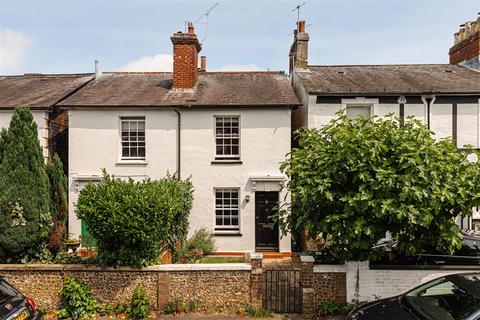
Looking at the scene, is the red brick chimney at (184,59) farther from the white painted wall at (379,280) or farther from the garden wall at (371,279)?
the white painted wall at (379,280)

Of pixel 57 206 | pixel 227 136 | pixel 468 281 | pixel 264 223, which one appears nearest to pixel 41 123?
pixel 57 206

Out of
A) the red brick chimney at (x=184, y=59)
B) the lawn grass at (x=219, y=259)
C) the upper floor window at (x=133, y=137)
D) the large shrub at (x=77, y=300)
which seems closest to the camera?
the large shrub at (x=77, y=300)

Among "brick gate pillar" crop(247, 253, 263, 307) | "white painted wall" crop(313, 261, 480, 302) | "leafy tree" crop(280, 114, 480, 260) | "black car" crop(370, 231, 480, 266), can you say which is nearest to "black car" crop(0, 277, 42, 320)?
"brick gate pillar" crop(247, 253, 263, 307)

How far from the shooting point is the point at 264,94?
47.0 feet

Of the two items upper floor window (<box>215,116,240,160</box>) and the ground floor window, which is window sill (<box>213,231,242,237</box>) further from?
upper floor window (<box>215,116,240,160</box>)

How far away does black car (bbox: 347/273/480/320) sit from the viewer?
5.32m

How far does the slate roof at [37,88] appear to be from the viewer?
1400 centimetres

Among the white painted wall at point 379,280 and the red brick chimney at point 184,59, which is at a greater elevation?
the red brick chimney at point 184,59

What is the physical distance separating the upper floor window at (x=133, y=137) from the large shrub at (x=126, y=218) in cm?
582

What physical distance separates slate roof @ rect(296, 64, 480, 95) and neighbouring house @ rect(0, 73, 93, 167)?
10358 millimetres

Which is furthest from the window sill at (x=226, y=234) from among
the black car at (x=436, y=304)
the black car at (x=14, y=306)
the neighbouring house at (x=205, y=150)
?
the black car at (x=14, y=306)

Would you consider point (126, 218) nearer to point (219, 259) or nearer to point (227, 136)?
point (219, 259)

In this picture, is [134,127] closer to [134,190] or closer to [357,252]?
[134,190]

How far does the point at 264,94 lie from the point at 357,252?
8.23 m
